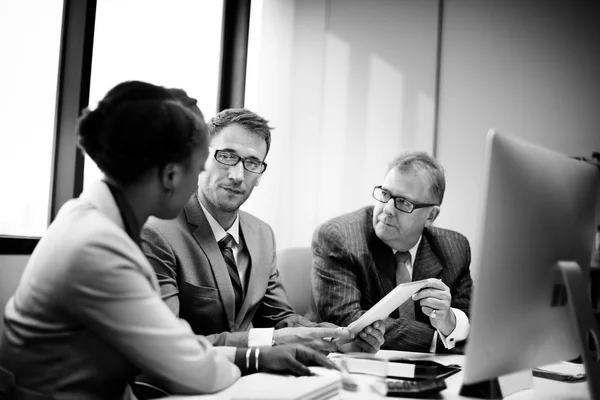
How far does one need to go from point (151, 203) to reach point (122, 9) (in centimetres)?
213

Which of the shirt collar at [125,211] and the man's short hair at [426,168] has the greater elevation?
the man's short hair at [426,168]

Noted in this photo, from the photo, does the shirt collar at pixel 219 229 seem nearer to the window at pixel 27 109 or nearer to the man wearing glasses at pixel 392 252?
the man wearing glasses at pixel 392 252

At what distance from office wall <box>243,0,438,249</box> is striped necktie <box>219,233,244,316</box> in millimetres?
1874

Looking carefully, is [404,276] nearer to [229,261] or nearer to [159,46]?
[229,261]

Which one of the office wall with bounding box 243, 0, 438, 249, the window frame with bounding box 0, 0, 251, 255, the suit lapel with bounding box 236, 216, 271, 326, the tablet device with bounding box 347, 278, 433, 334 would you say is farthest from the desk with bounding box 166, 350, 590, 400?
the office wall with bounding box 243, 0, 438, 249

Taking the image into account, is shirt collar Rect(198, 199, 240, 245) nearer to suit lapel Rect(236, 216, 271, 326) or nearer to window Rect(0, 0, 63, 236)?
suit lapel Rect(236, 216, 271, 326)

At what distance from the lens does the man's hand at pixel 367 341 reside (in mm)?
1755

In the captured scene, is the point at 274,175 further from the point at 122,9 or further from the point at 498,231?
the point at 498,231

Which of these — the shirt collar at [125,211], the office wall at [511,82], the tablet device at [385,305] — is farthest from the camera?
the office wall at [511,82]

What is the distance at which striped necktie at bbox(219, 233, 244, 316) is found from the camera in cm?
200

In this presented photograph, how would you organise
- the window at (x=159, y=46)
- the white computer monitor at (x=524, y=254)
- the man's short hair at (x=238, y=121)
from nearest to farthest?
the white computer monitor at (x=524, y=254)
the man's short hair at (x=238, y=121)
the window at (x=159, y=46)

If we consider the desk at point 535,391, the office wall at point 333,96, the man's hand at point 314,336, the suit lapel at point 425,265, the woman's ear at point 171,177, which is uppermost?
the office wall at point 333,96

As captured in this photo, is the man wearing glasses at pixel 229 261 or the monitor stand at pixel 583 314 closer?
the monitor stand at pixel 583 314

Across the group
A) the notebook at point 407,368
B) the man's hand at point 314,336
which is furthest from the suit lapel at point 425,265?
the notebook at point 407,368
